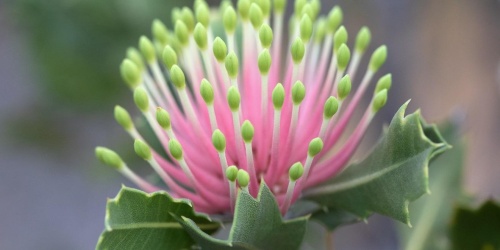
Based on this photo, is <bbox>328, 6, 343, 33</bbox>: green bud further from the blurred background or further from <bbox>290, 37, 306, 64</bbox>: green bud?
the blurred background

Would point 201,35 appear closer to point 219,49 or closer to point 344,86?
point 219,49

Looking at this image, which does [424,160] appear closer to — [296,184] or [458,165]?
[296,184]

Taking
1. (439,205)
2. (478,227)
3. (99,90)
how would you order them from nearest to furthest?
(478,227) < (439,205) < (99,90)

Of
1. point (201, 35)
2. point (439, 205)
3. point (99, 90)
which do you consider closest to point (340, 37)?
point (201, 35)

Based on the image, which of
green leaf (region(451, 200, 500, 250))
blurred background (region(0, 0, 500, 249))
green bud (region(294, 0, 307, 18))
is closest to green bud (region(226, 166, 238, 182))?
green bud (region(294, 0, 307, 18))

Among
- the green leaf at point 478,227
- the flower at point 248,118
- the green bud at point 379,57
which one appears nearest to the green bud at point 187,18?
the flower at point 248,118

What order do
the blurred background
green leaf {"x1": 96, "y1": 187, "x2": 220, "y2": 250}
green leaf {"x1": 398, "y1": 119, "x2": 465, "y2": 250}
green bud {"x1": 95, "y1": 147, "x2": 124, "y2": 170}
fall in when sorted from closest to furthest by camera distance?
green leaf {"x1": 96, "y1": 187, "x2": 220, "y2": 250}, green bud {"x1": 95, "y1": 147, "x2": 124, "y2": 170}, green leaf {"x1": 398, "y1": 119, "x2": 465, "y2": 250}, the blurred background

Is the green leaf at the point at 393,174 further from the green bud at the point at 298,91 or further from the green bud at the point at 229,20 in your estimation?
the green bud at the point at 229,20
